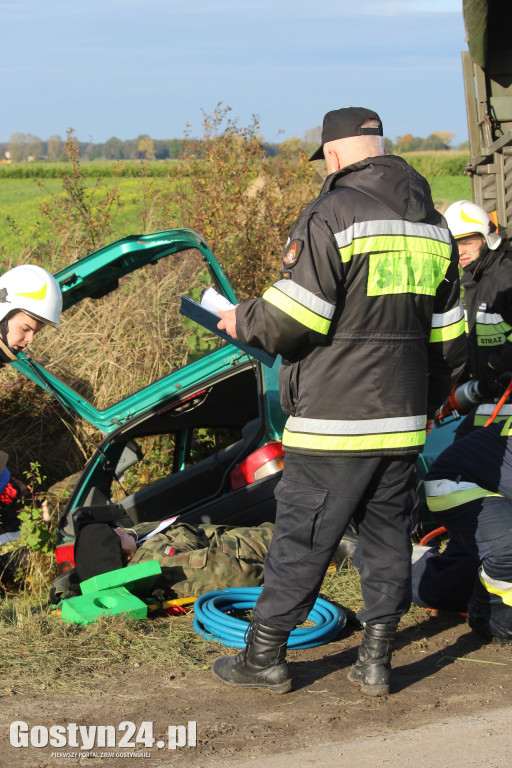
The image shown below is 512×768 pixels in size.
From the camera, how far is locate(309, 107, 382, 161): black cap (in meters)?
2.96

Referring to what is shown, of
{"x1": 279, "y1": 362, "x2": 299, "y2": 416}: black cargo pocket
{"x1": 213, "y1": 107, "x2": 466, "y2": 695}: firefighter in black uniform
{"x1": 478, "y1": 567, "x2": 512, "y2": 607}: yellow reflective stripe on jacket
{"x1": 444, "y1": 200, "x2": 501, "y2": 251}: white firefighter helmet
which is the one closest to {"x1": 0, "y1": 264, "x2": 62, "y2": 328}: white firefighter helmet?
{"x1": 213, "y1": 107, "x2": 466, "y2": 695}: firefighter in black uniform

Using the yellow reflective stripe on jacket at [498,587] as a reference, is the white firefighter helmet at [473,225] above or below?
above

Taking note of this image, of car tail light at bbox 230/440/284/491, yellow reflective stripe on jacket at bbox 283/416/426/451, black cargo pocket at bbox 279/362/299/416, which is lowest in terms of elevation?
car tail light at bbox 230/440/284/491

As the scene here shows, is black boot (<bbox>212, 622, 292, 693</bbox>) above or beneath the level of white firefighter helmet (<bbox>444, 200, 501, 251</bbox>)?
beneath

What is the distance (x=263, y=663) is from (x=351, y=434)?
38.4 inches

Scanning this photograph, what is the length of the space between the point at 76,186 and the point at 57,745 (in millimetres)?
7936

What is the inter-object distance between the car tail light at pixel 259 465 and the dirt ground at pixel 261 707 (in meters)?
1.42

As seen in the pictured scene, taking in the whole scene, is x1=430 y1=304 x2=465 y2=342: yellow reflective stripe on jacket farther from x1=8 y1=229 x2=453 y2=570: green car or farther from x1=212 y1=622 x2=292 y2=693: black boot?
x1=8 y1=229 x2=453 y2=570: green car

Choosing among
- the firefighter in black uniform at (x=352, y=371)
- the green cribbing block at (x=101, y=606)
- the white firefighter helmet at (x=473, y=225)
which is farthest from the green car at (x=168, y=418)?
the firefighter in black uniform at (x=352, y=371)

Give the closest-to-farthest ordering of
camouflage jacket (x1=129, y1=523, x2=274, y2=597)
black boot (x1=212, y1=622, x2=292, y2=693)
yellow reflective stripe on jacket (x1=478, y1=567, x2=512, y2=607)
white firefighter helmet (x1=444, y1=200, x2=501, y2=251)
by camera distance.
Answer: black boot (x1=212, y1=622, x2=292, y2=693)
yellow reflective stripe on jacket (x1=478, y1=567, x2=512, y2=607)
camouflage jacket (x1=129, y1=523, x2=274, y2=597)
white firefighter helmet (x1=444, y1=200, x2=501, y2=251)

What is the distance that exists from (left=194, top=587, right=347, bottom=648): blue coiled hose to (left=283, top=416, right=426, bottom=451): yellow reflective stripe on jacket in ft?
3.50

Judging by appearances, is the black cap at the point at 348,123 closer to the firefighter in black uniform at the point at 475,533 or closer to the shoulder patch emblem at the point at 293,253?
the shoulder patch emblem at the point at 293,253

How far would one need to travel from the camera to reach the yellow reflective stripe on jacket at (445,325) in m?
3.16

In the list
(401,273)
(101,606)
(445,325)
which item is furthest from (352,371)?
(101,606)
